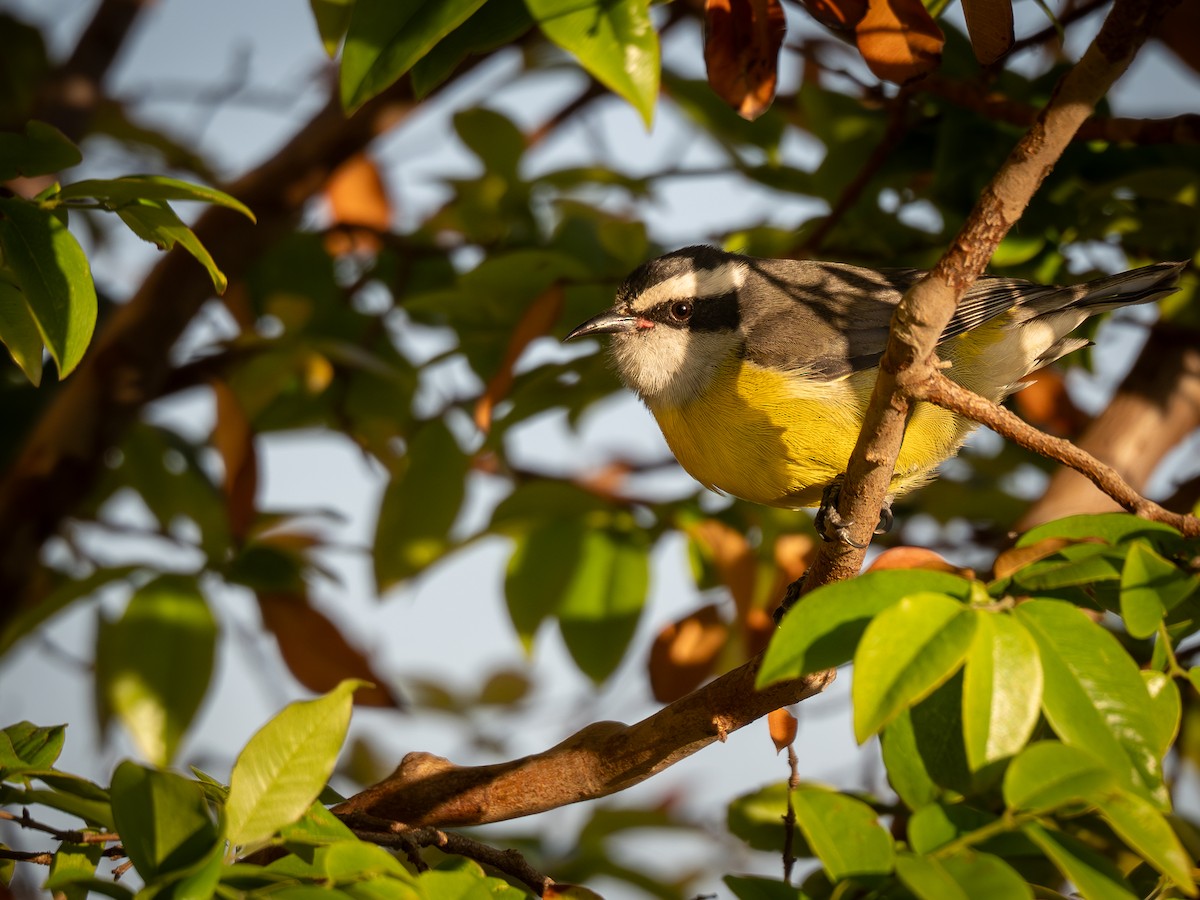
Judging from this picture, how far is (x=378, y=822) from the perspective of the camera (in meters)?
1.74

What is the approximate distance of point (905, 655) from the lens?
1.23 metres

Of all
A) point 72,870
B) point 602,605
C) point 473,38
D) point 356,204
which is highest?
point 356,204

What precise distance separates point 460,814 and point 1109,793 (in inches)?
43.7

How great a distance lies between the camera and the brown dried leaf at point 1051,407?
11.9ft

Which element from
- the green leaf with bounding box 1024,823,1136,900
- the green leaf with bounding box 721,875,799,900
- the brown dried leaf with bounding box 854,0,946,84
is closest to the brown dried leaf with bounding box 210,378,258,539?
the brown dried leaf with bounding box 854,0,946,84

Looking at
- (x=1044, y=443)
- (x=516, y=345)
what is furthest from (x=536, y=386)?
(x=1044, y=443)

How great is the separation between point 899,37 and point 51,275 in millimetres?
1467

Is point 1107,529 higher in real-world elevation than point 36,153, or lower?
lower

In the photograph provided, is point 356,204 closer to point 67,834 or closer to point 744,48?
point 744,48

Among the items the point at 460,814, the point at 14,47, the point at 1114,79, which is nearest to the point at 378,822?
the point at 460,814

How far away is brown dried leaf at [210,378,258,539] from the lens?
10.2ft

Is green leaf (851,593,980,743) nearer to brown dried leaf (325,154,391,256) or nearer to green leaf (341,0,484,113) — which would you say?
green leaf (341,0,484,113)

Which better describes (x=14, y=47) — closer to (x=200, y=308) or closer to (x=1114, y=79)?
(x=200, y=308)

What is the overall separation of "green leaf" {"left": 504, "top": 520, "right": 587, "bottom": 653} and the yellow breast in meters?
0.58
